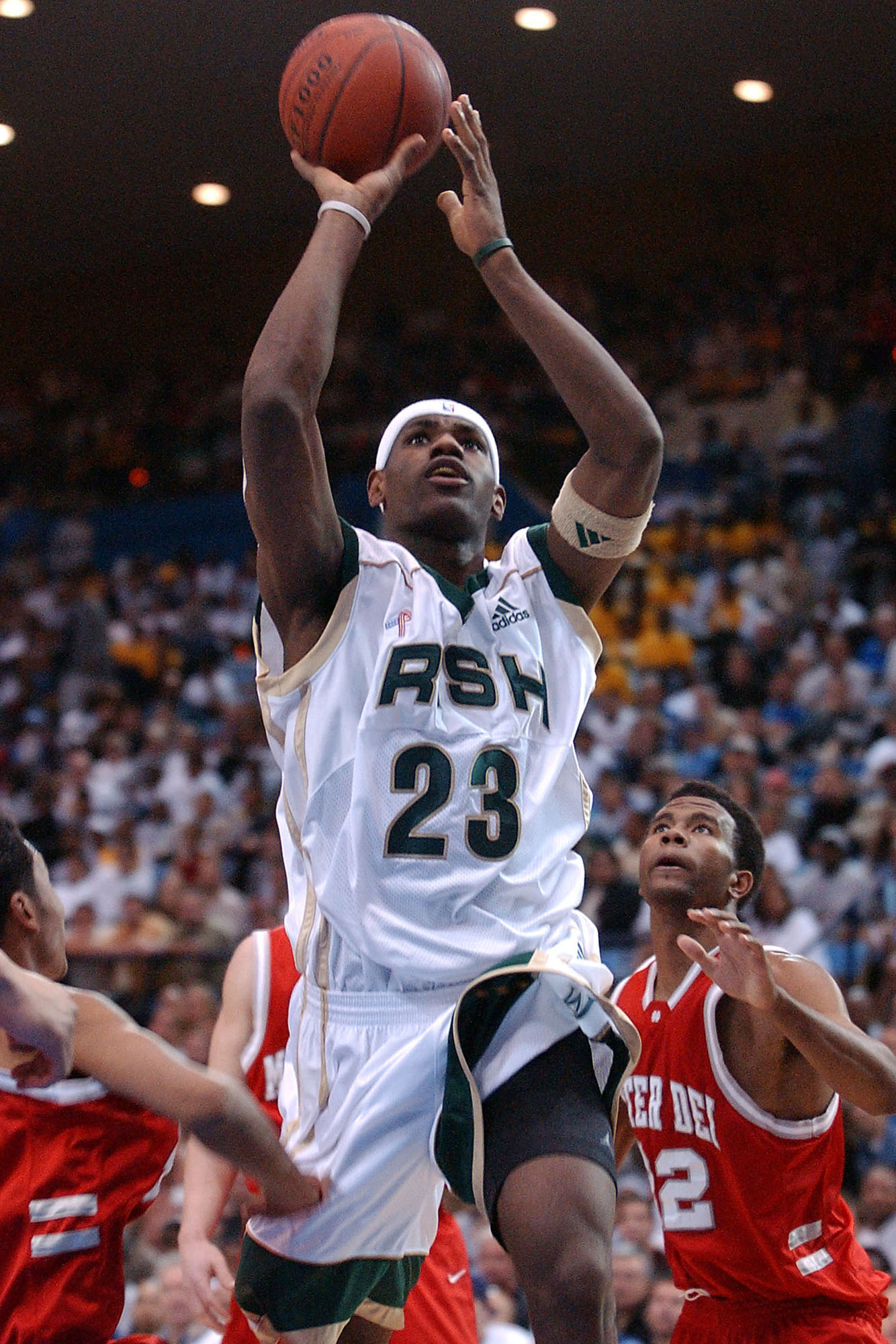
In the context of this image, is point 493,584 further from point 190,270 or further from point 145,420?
point 190,270

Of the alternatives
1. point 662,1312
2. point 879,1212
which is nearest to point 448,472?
point 662,1312

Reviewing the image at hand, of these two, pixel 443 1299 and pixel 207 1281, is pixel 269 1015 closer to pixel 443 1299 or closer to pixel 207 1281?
pixel 443 1299

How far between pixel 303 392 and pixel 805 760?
7629mm

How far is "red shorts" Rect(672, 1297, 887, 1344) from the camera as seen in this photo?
391 centimetres

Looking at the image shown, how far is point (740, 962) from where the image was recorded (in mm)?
3584

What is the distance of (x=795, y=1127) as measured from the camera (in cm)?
393

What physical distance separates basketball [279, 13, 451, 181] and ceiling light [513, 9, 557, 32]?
31.8 feet

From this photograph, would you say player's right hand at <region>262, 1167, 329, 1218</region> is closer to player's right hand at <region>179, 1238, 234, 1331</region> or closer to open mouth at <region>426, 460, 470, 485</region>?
player's right hand at <region>179, 1238, 234, 1331</region>

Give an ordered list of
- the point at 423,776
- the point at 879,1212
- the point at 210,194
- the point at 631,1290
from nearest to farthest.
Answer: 1. the point at 423,776
2. the point at 631,1290
3. the point at 879,1212
4. the point at 210,194

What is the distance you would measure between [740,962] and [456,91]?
1236cm

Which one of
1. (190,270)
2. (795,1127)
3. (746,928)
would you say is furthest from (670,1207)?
(190,270)

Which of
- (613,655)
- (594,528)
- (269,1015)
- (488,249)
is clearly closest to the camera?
(594,528)

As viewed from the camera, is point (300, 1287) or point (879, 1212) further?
point (879, 1212)

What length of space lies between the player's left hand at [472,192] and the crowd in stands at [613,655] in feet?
12.8
